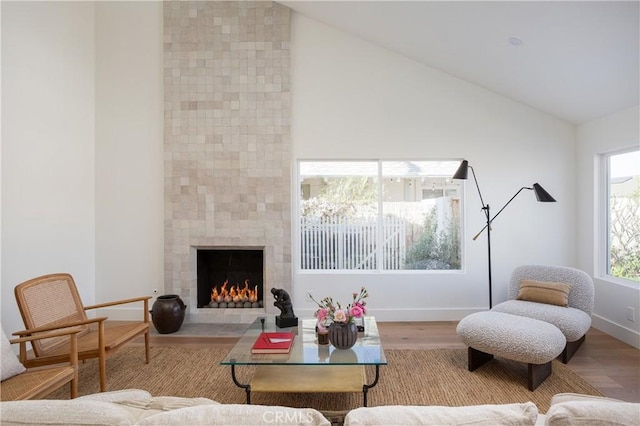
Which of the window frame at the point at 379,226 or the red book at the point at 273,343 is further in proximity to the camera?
the window frame at the point at 379,226

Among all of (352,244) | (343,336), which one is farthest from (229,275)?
(343,336)

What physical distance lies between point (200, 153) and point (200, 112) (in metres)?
0.50

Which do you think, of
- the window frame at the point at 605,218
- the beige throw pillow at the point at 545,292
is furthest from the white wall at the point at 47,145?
the window frame at the point at 605,218

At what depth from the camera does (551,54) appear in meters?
3.17

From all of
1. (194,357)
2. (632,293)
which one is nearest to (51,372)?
(194,357)

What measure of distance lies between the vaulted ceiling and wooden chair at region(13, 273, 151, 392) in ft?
12.2

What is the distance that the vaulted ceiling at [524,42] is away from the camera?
8.86 feet

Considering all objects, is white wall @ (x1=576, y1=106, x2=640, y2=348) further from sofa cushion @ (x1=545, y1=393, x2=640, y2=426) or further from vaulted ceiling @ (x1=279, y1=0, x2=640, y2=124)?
sofa cushion @ (x1=545, y1=393, x2=640, y2=426)

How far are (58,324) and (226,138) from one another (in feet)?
8.45

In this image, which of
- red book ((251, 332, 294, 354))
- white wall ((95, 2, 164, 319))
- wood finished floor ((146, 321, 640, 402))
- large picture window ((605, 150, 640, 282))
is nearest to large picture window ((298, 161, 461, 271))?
wood finished floor ((146, 321, 640, 402))

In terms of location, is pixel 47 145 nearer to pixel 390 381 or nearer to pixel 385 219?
pixel 385 219

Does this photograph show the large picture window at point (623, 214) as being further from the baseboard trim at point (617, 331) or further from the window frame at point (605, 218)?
the baseboard trim at point (617, 331)

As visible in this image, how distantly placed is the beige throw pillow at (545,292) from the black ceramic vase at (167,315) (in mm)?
3609

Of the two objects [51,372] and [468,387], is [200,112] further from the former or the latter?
[468,387]
